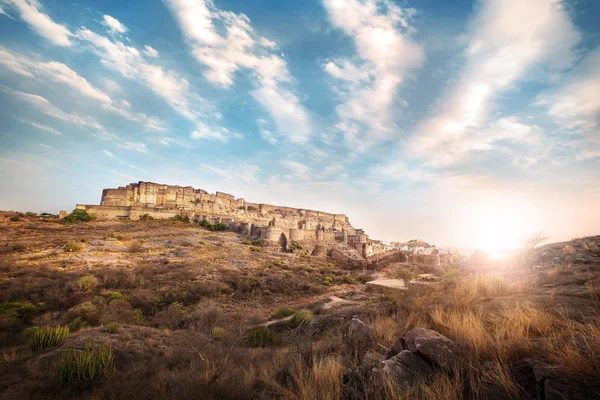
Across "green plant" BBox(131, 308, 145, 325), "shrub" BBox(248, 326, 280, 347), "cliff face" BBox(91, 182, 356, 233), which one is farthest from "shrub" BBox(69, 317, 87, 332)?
"cliff face" BBox(91, 182, 356, 233)

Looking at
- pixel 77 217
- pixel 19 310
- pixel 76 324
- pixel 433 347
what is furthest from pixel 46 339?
pixel 77 217

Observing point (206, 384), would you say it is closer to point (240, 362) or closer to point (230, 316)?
point (240, 362)

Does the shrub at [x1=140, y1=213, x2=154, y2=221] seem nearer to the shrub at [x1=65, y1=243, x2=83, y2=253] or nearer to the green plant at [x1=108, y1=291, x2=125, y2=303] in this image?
the shrub at [x1=65, y1=243, x2=83, y2=253]

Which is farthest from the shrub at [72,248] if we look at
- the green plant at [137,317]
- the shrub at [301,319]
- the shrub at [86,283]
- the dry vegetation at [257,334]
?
the shrub at [301,319]

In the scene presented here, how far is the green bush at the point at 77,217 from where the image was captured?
33719 mm

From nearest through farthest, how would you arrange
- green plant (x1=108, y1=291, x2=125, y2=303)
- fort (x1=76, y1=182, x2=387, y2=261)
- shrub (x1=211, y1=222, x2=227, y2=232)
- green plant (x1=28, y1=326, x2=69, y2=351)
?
green plant (x1=28, y1=326, x2=69, y2=351)
green plant (x1=108, y1=291, x2=125, y2=303)
fort (x1=76, y1=182, x2=387, y2=261)
shrub (x1=211, y1=222, x2=227, y2=232)

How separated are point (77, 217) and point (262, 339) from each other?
41747 millimetres

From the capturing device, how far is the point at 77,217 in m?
34.9

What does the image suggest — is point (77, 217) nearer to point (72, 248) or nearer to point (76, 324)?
point (72, 248)

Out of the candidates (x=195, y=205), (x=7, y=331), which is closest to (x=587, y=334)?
(x=7, y=331)

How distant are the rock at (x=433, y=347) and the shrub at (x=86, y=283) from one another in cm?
1464

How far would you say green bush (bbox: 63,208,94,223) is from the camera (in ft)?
111

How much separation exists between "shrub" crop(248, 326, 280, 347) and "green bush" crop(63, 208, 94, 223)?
39.6 meters

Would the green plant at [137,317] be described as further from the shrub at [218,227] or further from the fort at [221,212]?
A: the shrub at [218,227]
